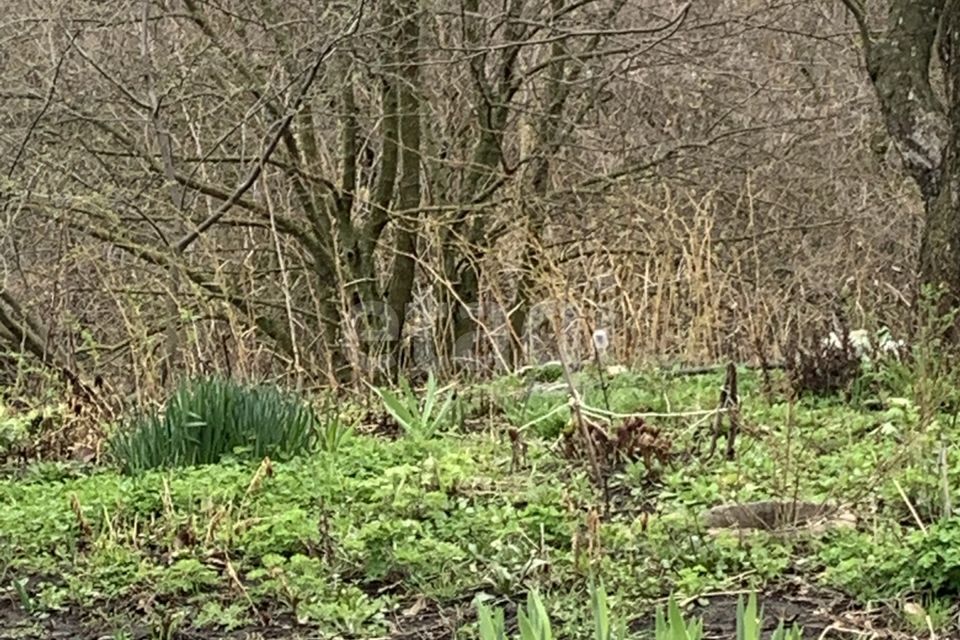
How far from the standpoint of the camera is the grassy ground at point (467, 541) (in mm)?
2750

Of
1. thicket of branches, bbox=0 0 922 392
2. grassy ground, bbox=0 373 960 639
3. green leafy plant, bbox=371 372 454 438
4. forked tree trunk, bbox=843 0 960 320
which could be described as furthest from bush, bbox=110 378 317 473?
forked tree trunk, bbox=843 0 960 320

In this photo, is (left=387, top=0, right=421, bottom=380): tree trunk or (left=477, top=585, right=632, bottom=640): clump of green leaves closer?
(left=477, top=585, right=632, bottom=640): clump of green leaves

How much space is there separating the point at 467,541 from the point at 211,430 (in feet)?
4.97

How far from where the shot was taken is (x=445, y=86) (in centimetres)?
956

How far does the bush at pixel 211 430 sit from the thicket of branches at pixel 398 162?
8.52ft

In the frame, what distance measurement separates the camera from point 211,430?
14.4 ft

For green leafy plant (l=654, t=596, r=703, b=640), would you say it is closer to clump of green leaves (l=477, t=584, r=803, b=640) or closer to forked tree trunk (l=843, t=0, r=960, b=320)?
clump of green leaves (l=477, t=584, r=803, b=640)

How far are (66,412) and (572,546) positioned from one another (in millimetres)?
3189

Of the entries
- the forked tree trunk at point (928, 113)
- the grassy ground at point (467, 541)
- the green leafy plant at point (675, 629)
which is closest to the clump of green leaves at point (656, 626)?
the green leafy plant at point (675, 629)

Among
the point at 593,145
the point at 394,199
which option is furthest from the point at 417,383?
the point at 593,145

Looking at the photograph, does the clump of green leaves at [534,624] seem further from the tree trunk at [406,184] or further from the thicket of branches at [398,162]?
the tree trunk at [406,184]

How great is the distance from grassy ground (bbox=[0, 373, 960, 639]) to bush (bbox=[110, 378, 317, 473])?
0.14 m

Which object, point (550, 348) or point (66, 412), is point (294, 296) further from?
point (66, 412)

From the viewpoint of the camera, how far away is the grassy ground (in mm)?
2750
